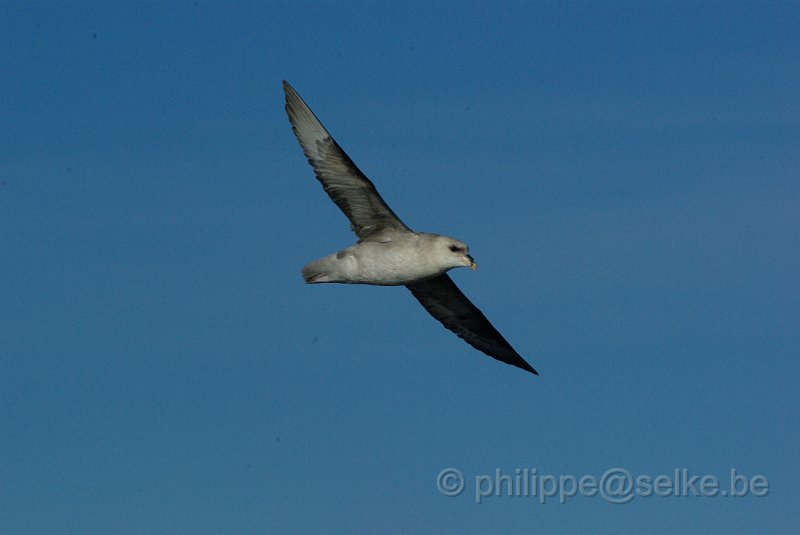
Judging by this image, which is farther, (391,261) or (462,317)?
(462,317)

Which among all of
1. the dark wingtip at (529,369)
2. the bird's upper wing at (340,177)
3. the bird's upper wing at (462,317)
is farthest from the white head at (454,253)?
the dark wingtip at (529,369)

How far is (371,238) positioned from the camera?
27.1 meters

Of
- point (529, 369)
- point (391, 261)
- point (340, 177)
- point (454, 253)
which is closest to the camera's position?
point (454, 253)

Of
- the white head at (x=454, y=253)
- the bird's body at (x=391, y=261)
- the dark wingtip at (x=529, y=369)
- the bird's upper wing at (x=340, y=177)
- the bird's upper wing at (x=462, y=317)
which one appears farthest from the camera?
the dark wingtip at (x=529, y=369)

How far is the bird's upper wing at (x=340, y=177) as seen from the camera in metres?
26.8

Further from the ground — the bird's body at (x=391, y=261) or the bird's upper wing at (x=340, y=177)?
the bird's upper wing at (x=340, y=177)

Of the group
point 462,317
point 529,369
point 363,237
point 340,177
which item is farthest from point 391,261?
point 529,369

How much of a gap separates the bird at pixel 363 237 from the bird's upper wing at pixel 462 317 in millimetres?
2920

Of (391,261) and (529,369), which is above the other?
(391,261)

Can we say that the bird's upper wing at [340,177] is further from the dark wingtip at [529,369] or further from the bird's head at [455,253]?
the dark wingtip at [529,369]

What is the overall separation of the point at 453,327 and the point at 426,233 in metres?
4.59

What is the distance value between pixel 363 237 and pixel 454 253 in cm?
201

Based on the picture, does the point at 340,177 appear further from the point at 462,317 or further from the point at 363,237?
the point at 462,317

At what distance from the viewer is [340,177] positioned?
26969 millimetres
